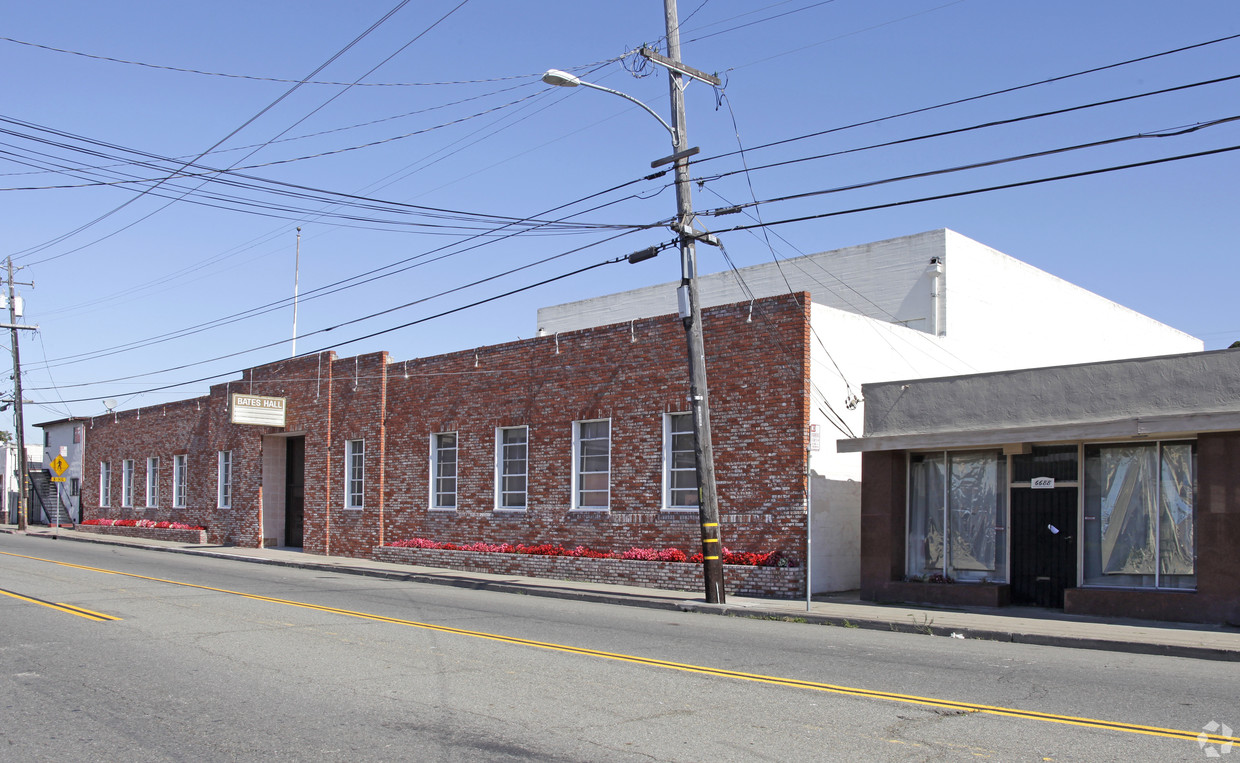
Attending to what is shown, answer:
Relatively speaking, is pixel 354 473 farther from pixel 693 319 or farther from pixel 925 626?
pixel 925 626

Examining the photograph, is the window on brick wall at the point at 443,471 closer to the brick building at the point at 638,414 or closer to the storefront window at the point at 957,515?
the brick building at the point at 638,414

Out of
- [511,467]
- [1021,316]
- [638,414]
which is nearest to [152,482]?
[511,467]

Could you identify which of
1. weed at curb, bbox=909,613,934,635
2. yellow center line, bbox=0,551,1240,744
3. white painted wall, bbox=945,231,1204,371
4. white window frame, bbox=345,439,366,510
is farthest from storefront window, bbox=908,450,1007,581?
white window frame, bbox=345,439,366,510

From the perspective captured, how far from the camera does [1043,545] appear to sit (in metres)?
16.5

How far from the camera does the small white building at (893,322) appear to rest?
19.1 meters

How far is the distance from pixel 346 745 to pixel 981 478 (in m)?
13.3

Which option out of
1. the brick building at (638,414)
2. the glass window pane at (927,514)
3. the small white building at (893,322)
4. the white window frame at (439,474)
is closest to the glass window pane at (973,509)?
A: the glass window pane at (927,514)

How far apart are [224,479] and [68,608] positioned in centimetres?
2207

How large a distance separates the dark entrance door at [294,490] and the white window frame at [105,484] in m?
16.1

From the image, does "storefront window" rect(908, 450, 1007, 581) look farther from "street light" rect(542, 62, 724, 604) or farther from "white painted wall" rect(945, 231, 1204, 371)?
"white painted wall" rect(945, 231, 1204, 371)

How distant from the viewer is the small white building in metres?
19.1

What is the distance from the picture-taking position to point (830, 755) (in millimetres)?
6801

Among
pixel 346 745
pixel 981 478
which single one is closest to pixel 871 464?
pixel 981 478

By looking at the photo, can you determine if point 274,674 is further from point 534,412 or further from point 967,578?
point 534,412
